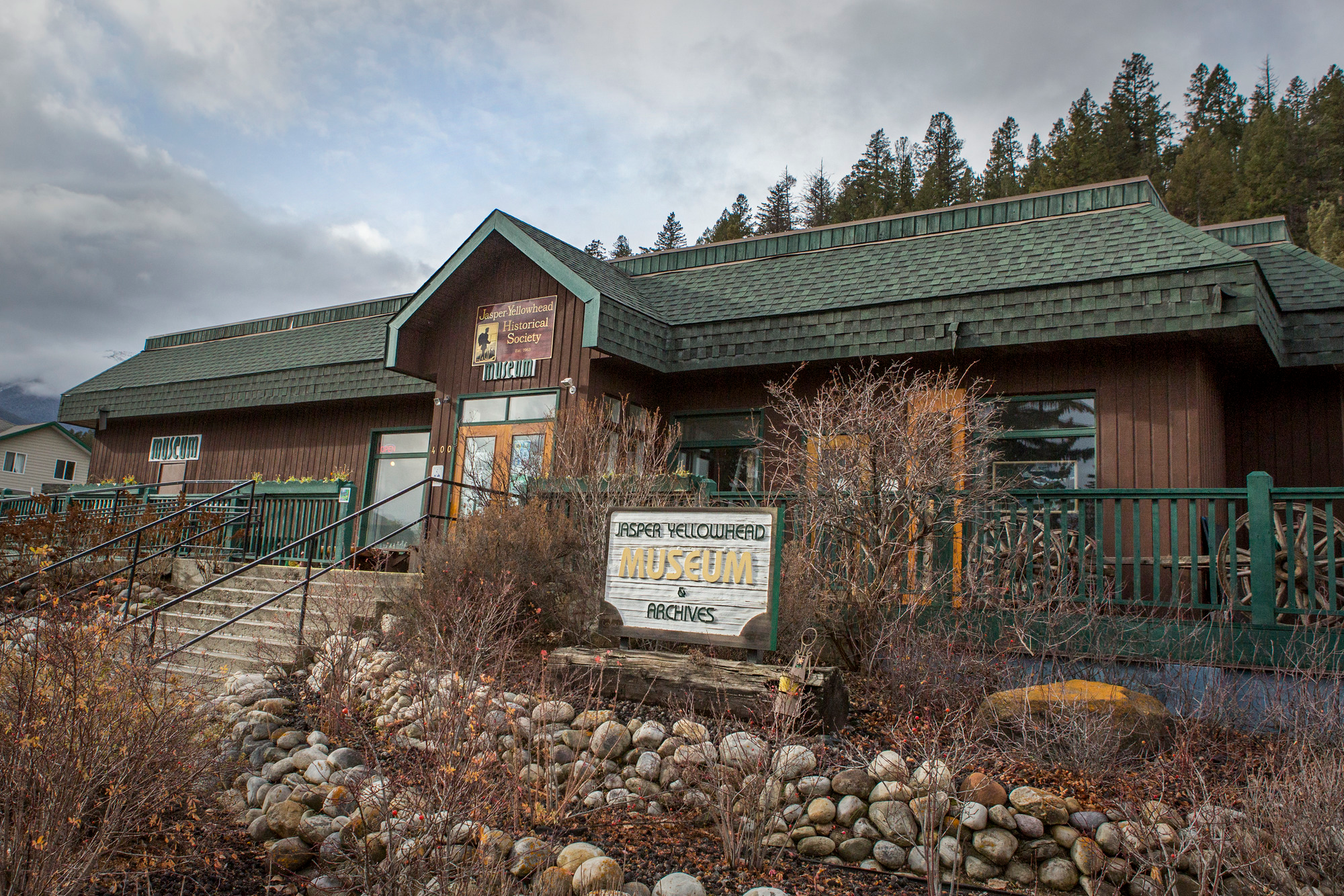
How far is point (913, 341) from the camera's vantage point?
34.2 ft

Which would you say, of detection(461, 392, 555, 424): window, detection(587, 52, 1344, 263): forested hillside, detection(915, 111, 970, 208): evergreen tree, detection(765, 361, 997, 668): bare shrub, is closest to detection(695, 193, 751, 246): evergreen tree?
detection(587, 52, 1344, 263): forested hillside

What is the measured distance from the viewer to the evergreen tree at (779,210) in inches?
2067

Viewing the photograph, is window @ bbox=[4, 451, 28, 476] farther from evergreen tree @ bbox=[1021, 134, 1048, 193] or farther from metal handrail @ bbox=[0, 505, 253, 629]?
evergreen tree @ bbox=[1021, 134, 1048, 193]

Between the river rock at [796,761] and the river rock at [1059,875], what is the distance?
125 centimetres

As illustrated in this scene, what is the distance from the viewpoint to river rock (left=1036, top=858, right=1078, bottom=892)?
4211 mm

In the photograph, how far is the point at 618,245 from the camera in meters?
54.7

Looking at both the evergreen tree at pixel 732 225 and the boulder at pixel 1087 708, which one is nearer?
the boulder at pixel 1087 708

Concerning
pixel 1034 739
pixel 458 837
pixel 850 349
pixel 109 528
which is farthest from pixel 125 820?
pixel 109 528

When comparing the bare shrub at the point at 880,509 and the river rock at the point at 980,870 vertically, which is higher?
the bare shrub at the point at 880,509

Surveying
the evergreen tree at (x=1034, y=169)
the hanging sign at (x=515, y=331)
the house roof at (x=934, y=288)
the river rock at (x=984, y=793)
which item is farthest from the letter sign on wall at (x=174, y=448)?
the evergreen tree at (x=1034, y=169)

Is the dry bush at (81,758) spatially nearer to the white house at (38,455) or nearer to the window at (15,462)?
the white house at (38,455)

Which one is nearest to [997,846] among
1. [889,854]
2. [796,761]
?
[889,854]

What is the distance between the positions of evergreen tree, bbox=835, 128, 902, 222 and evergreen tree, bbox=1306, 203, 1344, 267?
16238 mm

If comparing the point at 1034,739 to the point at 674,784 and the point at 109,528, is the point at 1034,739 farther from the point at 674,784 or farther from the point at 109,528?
the point at 109,528
